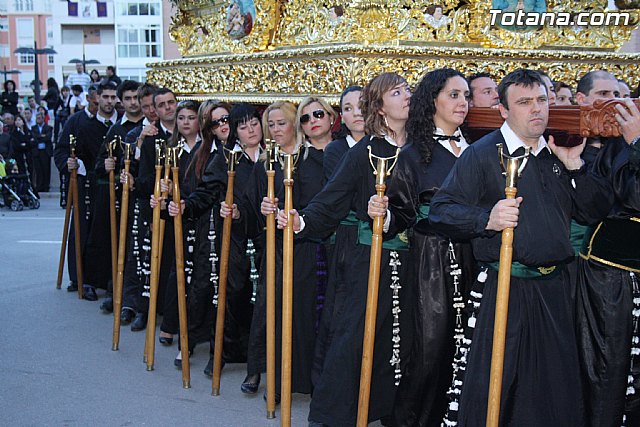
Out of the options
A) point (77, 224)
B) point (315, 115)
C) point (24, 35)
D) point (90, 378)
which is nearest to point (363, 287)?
point (315, 115)

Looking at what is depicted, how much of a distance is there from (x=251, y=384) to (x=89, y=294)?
2.92 m

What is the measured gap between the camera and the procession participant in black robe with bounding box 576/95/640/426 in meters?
3.79

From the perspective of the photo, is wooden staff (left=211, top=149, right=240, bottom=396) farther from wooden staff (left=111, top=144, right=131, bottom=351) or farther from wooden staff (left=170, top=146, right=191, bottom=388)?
wooden staff (left=111, top=144, right=131, bottom=351)

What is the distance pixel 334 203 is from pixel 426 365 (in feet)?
2.97

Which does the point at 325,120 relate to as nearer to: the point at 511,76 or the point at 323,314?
the point at 323,314

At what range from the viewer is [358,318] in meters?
4.26

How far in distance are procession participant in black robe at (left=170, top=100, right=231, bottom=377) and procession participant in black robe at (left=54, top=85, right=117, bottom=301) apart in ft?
6.89

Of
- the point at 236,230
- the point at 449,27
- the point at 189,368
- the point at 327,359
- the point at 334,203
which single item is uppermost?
the point at 449,27

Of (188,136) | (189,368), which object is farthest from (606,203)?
(188,136)

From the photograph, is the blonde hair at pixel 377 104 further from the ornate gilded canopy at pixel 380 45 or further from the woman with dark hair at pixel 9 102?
the woman with dark hair at pixel 9 102

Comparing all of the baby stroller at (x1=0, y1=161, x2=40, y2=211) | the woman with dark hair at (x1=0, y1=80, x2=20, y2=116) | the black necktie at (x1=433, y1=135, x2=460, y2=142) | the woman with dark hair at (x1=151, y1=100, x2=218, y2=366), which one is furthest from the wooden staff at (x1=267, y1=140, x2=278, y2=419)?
the woman with dark hair at (x1=0, y1=80, x2=20, y2=116)

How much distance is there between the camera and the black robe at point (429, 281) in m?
4.17

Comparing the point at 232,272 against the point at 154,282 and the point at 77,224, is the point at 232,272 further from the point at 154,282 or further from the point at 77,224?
the point at 77,224

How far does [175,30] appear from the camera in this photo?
7.87 meters
